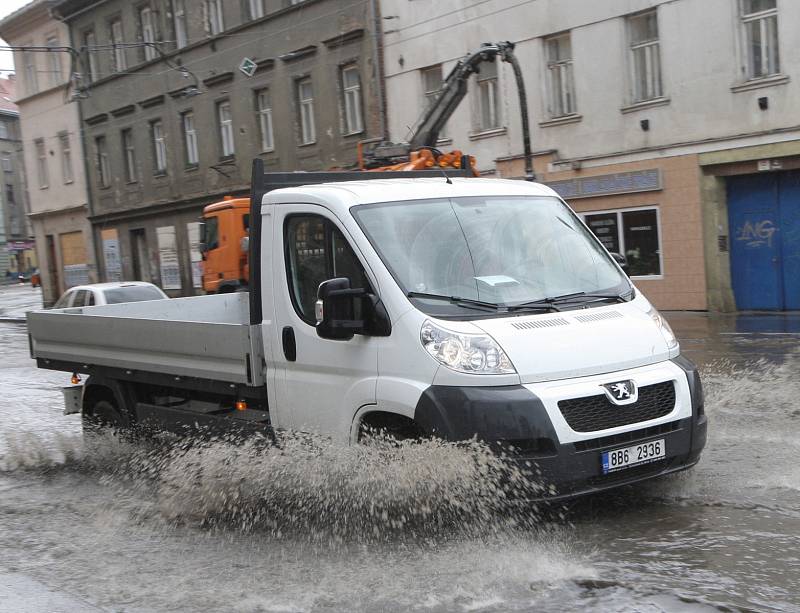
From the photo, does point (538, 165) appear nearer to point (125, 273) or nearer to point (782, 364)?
point (782, 364)

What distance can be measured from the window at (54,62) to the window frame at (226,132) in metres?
11.4

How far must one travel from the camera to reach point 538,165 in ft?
74.3

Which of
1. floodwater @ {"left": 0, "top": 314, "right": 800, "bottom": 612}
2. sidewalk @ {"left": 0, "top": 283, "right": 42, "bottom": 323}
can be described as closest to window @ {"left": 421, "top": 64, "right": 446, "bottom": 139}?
sidewalk @ {"left": 0, "top": 283, "right": 42, "bottom": 323}

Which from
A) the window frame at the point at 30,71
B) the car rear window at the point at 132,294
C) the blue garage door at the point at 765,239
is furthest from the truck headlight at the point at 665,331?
the window frame at the point at 30,71

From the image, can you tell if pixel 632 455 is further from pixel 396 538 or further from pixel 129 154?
pixel 129 154

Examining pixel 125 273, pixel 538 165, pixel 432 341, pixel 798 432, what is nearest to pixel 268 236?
pixel 432 341

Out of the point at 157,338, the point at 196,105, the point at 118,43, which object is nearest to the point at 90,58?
the point at 118,43

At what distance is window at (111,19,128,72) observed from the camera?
38156 millimetres

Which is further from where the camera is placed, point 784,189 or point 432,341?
point 784,189

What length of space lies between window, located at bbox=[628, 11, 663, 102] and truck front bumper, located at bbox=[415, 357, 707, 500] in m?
15.9

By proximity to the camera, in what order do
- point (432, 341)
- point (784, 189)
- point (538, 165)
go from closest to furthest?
1. point (432, 341)
2. point (784, 189)
3. point (538, 165)

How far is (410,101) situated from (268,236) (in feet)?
65.6

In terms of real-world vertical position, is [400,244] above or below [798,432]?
above

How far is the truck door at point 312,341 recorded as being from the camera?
5.90 meters
